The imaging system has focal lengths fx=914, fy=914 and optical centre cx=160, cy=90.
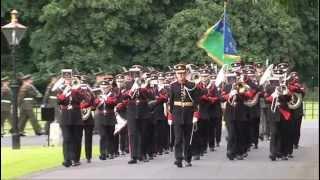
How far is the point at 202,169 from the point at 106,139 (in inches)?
134

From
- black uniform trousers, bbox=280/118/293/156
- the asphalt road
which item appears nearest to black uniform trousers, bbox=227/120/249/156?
the asphalt road

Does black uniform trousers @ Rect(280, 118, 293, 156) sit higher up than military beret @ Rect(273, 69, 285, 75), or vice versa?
military beret @ Rect(273, 69, 285, 75)

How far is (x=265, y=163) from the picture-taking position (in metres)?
17.8

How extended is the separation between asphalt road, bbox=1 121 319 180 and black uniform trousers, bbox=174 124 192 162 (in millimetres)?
256

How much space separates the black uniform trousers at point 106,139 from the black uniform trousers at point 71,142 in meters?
1.54

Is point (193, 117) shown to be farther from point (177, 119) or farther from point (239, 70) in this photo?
point (239, 70)

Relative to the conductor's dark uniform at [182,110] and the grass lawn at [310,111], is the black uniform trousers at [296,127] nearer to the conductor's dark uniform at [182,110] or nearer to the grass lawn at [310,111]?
the conductor's dark uniform at [182,110]

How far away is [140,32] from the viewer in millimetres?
51750

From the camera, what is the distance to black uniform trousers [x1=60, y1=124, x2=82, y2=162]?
1739 cm

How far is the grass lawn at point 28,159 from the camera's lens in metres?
16.8

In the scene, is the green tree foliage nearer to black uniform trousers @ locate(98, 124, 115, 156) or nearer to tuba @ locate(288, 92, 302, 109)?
black uniform trousers @ locate(98, 124, 115, 156)

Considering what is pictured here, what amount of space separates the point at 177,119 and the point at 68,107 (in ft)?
7.01

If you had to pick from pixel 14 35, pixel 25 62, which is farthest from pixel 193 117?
pixel 25 62

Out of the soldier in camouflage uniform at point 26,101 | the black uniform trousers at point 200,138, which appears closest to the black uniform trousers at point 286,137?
the black uniform trousers at point 200,138
